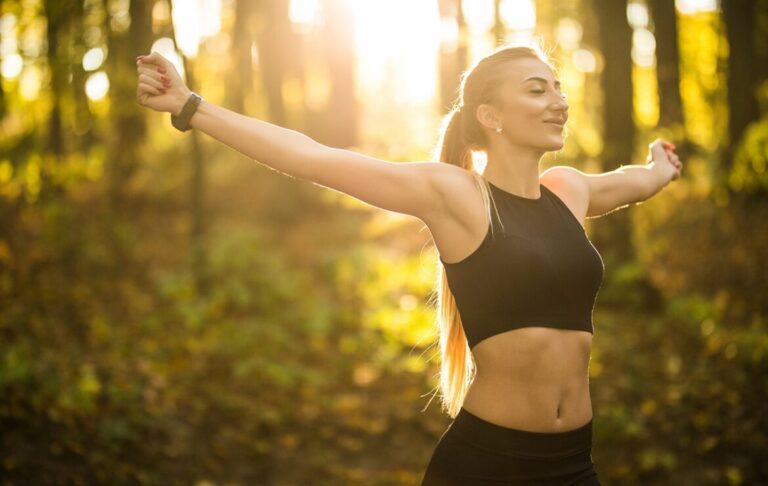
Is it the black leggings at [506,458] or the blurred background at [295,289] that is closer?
the black leggings at [506,458]

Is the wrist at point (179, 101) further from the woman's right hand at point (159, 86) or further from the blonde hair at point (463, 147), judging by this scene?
the blonde hair at point (463, 147)

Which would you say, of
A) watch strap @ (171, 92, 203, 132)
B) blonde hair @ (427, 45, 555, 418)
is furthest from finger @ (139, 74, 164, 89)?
blonde hair @ (427, 45, 555, 418)

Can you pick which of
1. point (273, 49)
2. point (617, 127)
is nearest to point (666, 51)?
point (617, 127)

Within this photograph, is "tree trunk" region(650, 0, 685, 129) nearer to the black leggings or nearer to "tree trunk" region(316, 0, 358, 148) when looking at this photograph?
"tree trunk" region(316, 0, 358, 148)

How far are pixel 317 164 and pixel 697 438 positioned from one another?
5923mm

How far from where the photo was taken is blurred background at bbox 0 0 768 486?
7520 mm

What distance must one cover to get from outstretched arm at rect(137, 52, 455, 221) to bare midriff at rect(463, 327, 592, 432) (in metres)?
0.62

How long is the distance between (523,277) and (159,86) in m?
1.63

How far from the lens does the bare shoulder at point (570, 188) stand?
3756mm

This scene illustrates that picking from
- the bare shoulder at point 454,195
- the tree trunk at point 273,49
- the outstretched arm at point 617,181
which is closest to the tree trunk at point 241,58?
the tree trunk at point 273,49

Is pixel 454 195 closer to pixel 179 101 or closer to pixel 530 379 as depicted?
pixel 530 379

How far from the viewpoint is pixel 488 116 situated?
3514 millimetres

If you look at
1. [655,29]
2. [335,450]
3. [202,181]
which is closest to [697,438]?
[335,450]

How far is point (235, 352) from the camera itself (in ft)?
32.8
